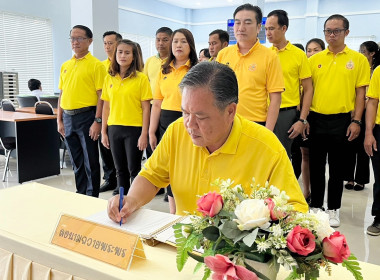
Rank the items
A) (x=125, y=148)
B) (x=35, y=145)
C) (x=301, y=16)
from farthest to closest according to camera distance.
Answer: (x=301, y=16) < (x=35, y=145) < (x=125, y=148)

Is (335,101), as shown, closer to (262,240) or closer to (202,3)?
(262,240)

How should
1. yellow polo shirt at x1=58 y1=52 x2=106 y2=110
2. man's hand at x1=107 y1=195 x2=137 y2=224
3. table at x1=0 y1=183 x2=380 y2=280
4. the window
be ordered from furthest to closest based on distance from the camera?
1. the window
2. yellow polo shirt at x1=58 y1=52 x2=106 y2=110
3. man's hand at x1=107 y1=195 x2=137 y2=224
4. table at x1=0 y1=183 x2=380 y2=280

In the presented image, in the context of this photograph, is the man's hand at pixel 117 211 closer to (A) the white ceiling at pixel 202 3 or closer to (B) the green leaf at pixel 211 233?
(B) the green leaf at pixel 211 233

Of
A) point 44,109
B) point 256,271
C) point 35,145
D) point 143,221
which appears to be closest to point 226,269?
point 256,271

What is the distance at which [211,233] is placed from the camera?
2.55 ft

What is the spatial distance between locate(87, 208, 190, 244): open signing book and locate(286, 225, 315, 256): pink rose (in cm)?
47

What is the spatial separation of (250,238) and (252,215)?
0.14 feet

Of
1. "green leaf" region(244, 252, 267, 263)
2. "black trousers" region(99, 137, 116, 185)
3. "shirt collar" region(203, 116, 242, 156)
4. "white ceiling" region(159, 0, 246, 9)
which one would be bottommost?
"black trousers" region(99, 137, 116, 185)

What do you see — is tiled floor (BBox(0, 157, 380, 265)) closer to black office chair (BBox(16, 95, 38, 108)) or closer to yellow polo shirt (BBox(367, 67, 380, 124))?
yellow polo shirt (BBox(367, 67, 380, 124))

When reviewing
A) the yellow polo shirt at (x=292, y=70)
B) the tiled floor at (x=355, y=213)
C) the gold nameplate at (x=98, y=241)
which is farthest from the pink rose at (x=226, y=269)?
the yellow polo shirt at (x=292, y=70)

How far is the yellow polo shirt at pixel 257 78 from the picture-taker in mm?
2512

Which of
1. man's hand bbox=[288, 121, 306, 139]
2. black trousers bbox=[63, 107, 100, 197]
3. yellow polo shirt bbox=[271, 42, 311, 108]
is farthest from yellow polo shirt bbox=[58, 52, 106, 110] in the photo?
man's hand bbox=[288, 121, 306, 139]

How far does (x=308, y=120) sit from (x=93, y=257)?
252 centimetres

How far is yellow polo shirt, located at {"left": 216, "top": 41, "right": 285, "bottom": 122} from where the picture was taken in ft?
8.24
